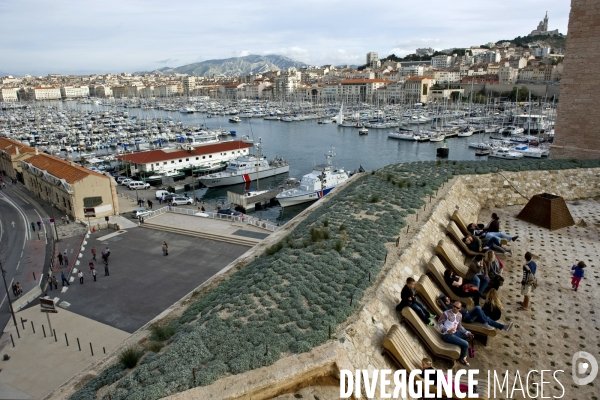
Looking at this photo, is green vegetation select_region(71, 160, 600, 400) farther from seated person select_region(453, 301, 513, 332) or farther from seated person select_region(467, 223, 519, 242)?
seated person select_region(453, 301, 513, 332)

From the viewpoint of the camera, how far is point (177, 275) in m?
13.0

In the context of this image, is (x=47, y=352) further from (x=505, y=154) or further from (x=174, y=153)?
(x=505, y=154)

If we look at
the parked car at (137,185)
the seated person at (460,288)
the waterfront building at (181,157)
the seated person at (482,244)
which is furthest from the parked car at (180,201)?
the seated person at (460,288)

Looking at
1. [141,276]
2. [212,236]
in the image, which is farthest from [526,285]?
[212,236]

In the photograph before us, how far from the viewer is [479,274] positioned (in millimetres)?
6684

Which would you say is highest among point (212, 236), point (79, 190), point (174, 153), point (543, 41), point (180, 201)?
point (543, 41)

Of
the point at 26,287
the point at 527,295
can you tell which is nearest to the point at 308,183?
the point at 26,287

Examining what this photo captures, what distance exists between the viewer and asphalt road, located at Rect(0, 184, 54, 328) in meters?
13.6

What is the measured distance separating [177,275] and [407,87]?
90.2 metres

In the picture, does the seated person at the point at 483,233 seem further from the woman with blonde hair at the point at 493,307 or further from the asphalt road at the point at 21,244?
the asphalt road at the point at 21,244

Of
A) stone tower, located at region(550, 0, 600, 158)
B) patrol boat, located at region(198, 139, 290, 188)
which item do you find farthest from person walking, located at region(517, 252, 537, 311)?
patrol boat, located at region(198, 139, 290, 188)

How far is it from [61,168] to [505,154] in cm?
3870

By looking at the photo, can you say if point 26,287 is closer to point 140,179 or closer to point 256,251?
point 256,251

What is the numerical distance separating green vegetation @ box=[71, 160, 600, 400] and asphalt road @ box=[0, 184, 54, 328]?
8.46 m
